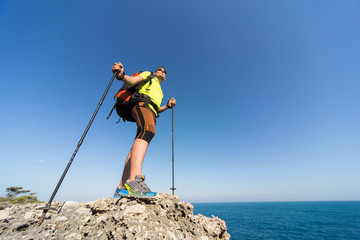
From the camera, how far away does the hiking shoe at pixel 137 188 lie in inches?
93.0

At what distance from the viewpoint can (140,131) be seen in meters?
2.96

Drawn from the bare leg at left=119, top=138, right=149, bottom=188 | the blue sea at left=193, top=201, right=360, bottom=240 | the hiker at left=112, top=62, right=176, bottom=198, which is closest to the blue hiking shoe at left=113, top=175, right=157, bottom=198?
the hiker at left=112, top=62, right=176, bottom=198

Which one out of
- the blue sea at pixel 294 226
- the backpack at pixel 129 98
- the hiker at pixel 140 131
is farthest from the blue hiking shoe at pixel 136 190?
the blue sea at pixel 294 226

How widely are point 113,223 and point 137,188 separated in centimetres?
58

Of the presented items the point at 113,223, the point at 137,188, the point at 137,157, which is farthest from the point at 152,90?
the point at 113,223

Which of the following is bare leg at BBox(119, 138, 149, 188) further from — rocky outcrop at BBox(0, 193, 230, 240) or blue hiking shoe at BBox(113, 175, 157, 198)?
rocky outcrop at BBox(0, 193, 230, 240)

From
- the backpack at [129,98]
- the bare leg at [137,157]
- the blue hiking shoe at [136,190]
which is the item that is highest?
the backpack at [129,98]

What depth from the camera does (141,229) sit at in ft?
5.79

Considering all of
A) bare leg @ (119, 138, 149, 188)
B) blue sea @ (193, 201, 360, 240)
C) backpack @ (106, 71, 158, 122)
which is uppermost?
backpack @ (106, 71, 158, 122)

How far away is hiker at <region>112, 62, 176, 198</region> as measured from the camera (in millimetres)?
2447

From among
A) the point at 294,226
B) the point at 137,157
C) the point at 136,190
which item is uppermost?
the point at 137,157

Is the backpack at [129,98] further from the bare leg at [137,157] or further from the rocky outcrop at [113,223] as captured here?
the rocky outcrop at [113,223]

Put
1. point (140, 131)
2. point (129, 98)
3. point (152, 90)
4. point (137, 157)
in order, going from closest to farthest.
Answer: point (137, 157) → point (140, 131) → point (129, 98) → point (152, 90)

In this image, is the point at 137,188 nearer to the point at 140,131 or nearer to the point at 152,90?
the point at 140,131
